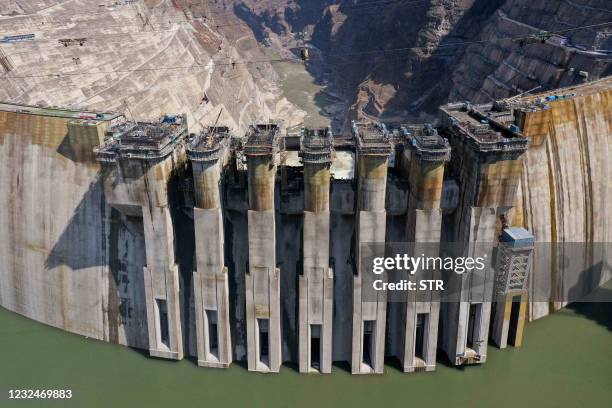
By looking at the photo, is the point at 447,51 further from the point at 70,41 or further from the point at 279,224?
the point at 279,224

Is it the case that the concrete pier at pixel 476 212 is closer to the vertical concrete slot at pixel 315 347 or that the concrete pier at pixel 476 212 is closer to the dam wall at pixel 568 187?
the dam wall at pixel 568 187

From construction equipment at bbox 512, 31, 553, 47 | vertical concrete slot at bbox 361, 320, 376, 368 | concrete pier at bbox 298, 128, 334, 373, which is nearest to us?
concrete pier at bbox 298, 128, 334, 373

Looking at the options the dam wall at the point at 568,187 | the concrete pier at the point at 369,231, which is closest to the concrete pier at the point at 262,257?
the concrete pier at the point at 369,231

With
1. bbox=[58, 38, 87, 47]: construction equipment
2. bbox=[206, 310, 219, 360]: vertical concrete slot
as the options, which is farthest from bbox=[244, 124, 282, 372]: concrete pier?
bbox=[58, 38, 87, 47]: construction equipment

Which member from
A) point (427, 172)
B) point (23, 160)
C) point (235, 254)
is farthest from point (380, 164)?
point (23, 160)

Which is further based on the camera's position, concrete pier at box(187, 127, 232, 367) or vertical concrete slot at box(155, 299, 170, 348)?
vertical concrete slot at box(155, 299, 170, 348)

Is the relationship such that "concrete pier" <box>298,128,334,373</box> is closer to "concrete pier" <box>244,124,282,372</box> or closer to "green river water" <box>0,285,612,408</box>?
"concrete pier" <box>244,124,282,372</box>
